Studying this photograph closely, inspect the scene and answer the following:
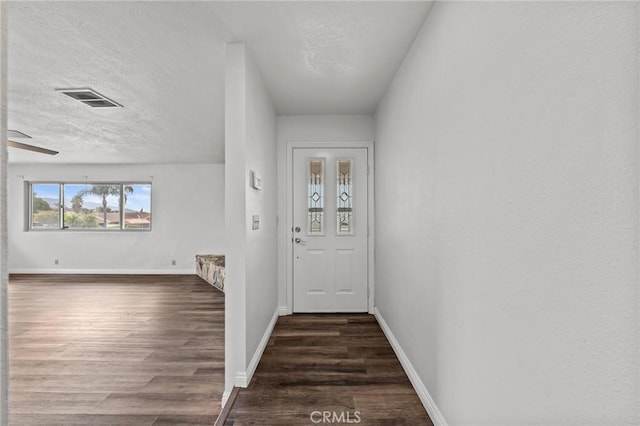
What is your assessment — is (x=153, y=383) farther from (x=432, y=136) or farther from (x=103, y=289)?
(x=103, y=289)

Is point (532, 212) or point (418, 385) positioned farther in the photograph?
point (418, 385)

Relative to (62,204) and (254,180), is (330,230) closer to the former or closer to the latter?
(254,180)

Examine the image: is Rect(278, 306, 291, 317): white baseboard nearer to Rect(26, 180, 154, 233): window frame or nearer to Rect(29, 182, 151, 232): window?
Rect(26, 180, 154, 233): window frame

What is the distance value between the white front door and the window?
4.88 metres

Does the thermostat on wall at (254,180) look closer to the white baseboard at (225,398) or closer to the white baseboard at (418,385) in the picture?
the white baseboard at (225,398)

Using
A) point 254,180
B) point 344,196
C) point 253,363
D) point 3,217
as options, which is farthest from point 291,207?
point 3,217

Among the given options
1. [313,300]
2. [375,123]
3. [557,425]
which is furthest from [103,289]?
[557,425]

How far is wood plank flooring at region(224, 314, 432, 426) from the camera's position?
2078 mm

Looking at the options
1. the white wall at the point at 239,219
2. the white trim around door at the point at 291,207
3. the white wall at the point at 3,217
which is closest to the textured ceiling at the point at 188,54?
the white wall at the point at 239,219

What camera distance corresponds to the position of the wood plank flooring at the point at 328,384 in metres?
2.08

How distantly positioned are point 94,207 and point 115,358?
5742 millimetres

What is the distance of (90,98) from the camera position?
3.49 m

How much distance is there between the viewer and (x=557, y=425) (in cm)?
100

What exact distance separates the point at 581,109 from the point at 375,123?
3299mm
